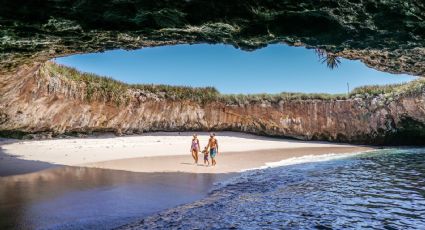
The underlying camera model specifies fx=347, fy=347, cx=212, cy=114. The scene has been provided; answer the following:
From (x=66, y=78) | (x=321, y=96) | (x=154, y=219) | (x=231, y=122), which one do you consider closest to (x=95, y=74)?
(x=66, y=78)

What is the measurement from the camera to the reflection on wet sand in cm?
702

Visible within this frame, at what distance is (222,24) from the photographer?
4.86 m

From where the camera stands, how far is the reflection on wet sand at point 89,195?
7023 millimetres

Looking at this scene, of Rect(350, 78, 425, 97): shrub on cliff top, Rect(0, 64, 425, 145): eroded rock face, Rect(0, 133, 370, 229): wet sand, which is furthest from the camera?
Rect(350, 78, 425, 97): shrub on cliff top

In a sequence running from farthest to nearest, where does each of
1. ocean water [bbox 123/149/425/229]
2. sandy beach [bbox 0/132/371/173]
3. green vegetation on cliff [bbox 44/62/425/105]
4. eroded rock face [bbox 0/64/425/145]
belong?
green vegetation on cliff [bbox 44/62/425/105] < eroded rock face [bbox 0/64/425/145] < sandy beach [bbox 0/132/371/173] < ocean water [bbox 123/149/425/229]

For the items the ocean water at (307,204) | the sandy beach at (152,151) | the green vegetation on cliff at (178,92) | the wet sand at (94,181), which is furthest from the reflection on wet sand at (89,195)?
the green vegetation on cliff at (178,92)

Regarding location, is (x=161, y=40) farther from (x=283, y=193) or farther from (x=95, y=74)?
(x=95, y=74)

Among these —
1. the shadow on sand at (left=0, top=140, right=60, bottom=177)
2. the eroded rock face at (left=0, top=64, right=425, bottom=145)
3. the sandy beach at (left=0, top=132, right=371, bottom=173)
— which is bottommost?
the shadow on sand at (left=0, top=140, right=60, bottom=177)

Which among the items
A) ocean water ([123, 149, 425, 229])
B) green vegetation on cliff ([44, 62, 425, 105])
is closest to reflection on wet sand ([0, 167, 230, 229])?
ocean water ([123, 149, 425, 229])

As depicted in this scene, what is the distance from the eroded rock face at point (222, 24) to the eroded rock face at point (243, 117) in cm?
1254

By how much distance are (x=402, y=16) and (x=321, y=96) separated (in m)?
27.7

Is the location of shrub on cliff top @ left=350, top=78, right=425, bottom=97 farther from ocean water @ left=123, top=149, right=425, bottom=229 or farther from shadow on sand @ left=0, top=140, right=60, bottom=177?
shadow on sand @ left=0, top=140, right=60, bottom=177

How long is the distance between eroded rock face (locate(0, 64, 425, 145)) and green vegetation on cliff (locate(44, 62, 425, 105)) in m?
0.34

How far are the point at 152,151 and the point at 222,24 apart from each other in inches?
726
